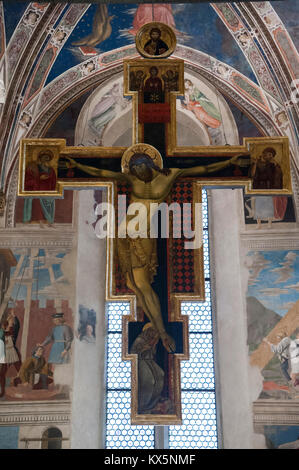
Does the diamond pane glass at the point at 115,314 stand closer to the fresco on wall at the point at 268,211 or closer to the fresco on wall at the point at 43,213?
the fresco on wall at the point at 43,213

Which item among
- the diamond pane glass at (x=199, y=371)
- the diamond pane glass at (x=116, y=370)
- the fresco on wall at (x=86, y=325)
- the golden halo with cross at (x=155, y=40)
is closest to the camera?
the golden halo with cross at (x=155, y=40)

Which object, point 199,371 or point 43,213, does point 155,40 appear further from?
point 199,371

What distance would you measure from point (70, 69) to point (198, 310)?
17.4ft

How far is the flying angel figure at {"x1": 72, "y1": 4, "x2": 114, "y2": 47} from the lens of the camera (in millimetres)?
12805

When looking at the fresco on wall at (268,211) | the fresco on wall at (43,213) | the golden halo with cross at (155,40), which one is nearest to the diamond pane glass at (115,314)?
the fresco on wall at (43,213)

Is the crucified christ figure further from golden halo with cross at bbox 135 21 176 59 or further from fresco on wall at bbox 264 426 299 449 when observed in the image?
fresco on wall at bbox 264 426 299 449

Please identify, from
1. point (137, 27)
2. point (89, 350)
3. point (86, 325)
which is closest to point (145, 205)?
point (86, 325)

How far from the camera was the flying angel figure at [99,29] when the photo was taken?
42.0ft

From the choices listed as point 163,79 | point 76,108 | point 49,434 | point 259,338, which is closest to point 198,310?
point 259,338

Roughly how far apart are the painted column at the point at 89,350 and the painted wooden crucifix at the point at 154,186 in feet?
14.8

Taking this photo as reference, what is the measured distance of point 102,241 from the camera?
1418cm

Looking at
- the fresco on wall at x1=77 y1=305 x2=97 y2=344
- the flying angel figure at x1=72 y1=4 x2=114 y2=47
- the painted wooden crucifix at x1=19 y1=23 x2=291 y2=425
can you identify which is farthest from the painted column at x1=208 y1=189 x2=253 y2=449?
the painted wooden crucifix at x1=19 y1=23 x2=291 y2=425

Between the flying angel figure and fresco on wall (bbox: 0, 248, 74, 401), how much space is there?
3925 millimetres

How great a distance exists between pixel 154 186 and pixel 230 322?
5.06 metres
